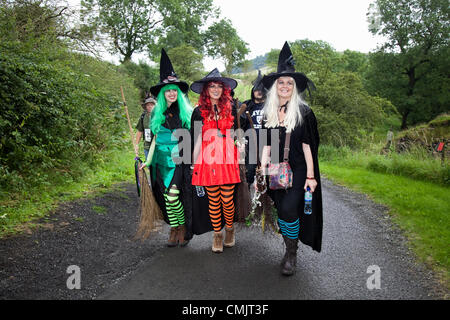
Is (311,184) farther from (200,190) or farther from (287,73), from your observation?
(200,190)

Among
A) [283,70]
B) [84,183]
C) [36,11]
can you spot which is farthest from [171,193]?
[36,11]

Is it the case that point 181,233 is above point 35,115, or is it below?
below

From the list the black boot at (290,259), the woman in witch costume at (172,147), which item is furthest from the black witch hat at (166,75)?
the black boot at (290,259)

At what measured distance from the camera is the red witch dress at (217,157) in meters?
3.53

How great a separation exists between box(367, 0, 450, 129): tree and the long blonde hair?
112 ft

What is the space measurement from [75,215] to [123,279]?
6.99ft

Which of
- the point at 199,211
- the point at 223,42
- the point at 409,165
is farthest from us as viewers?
the point at 223,42

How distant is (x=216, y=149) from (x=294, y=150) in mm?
929

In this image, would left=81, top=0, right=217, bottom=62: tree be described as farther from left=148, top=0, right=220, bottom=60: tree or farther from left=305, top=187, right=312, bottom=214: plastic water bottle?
left=305, top=187, right=312, bottom=214: plastic water bottle

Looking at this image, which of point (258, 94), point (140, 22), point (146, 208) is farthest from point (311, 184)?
point (140, 22)

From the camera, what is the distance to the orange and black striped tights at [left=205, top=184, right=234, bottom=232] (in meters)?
3.65

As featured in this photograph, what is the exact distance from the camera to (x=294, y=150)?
3227 millimetres

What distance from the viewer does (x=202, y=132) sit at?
3.65 meters

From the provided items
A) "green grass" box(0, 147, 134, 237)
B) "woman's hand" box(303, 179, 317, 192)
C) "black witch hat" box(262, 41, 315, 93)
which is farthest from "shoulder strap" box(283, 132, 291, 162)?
"green grass" box(0, 147, 134, 237)
